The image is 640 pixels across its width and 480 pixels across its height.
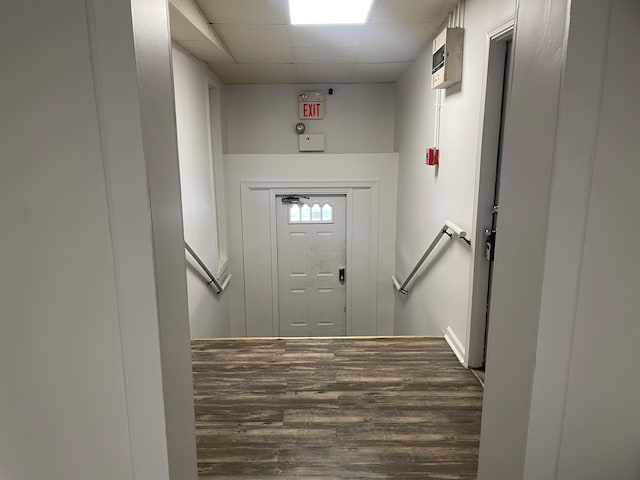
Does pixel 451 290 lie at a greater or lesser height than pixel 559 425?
lesser

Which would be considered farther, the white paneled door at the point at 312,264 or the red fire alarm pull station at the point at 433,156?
the white paneled door at the point at 312,264

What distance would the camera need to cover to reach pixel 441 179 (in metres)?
3.21

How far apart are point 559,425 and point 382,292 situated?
4152 millimetres

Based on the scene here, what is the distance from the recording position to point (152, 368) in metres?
1.08

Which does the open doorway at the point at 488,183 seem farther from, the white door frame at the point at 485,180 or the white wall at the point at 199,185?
the white wall at the point at 199,185

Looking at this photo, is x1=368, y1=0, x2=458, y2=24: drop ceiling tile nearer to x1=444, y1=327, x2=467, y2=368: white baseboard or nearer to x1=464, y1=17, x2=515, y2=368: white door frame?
x1=464, y1=17, x2=515, y2=368: white door frame

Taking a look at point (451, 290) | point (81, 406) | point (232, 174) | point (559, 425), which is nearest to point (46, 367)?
point (81, 406)

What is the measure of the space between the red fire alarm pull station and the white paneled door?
6.24 feet

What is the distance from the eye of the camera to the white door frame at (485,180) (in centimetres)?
229

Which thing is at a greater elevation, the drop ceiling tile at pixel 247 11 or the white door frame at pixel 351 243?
the drop ceiling tile at pixel 247 11

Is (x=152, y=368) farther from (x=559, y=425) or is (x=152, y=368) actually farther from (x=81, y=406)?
(x=559, y=425)

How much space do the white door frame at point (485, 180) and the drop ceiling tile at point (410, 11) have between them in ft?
1.63

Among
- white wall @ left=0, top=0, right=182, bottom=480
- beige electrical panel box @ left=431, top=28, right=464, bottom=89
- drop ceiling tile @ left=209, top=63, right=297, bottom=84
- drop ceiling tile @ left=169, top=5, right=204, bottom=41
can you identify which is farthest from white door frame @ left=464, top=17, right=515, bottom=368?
drop ceiling tile @ left=209, top=63, right=297, bottom=84

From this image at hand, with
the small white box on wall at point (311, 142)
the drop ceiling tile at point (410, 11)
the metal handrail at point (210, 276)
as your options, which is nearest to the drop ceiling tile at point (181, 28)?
the drop ceiling tile at point (410, 11)
